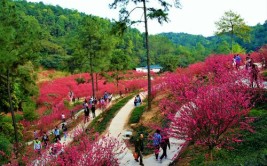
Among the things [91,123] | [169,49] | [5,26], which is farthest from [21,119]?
[169,49]

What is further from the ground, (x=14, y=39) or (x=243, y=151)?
(x=14, y=39)

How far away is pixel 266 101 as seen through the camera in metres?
14.5

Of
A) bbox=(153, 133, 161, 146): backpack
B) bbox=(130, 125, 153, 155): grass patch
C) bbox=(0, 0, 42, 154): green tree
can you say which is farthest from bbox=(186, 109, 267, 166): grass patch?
bbox=(0, 0, 42, 154): green tree

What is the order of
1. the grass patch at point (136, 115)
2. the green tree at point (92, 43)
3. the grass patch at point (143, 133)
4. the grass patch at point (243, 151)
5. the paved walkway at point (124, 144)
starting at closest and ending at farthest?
the grass patch at point (243, 151)
the paved walkway at point (124, 144)
the grass patch at point (143, 133)
the grass patch at point (136, 115)
the green tree at point (92, 43)

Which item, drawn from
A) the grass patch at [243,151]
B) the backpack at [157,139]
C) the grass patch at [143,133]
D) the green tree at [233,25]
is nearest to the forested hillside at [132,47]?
the green tree at [233,25]

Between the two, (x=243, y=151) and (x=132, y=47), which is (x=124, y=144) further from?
(x=132, y=47)

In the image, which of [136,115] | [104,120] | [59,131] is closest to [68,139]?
[59,131]

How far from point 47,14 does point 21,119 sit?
4638 inches

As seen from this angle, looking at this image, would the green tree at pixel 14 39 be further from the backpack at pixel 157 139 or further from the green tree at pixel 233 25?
the green tree at pixel 233 25

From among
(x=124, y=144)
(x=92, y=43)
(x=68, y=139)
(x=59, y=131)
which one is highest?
(x=92, y=43)

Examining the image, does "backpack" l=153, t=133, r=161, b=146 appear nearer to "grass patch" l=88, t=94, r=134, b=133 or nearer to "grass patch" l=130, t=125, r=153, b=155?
"grass patch" l=130, t=125, r=153, b=155

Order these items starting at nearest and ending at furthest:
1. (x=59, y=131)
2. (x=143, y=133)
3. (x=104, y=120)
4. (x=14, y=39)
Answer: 1. (x=143, y=133)
2. (x=14, y=39)
3. (x=104, y=120)
4. (x=59, y=131)

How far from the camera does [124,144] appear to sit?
17812 millimetres

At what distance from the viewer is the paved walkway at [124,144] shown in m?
13.6
